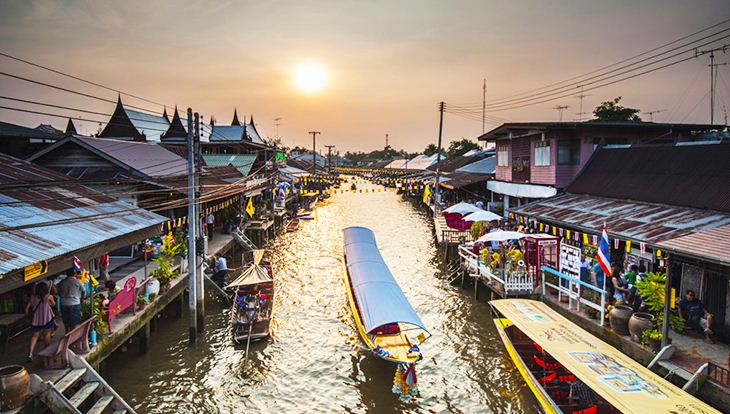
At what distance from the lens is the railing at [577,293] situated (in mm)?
13797

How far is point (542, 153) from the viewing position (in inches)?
1056

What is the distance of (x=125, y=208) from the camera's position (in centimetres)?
1678

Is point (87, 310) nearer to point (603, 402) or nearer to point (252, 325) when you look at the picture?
point (252, 325)

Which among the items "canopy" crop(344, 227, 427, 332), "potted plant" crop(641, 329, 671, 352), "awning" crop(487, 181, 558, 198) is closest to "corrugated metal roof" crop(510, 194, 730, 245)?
"potted plant" crop(641, 329, 671, 352)

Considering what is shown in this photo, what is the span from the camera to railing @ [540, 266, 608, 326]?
13.8 m

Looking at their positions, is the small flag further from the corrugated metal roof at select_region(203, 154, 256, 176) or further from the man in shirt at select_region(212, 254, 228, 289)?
the corrugated metal roof at select_region(203, 154, 256, 176)

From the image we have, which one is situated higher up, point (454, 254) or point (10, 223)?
point (10, 223)

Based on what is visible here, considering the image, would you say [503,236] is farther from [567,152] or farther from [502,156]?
[502,156]

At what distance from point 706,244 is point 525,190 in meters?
17.4

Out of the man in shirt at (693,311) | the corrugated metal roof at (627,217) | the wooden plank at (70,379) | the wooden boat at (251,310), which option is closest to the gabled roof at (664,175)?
the corrugated metal roof at (627,217)

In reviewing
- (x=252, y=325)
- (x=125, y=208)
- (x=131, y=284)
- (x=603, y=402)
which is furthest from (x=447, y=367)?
(x=125, y=208)

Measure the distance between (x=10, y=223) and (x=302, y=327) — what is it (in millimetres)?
10302

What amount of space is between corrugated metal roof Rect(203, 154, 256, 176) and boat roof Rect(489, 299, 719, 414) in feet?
111

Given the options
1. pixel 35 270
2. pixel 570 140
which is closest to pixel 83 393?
pixel 35 270
